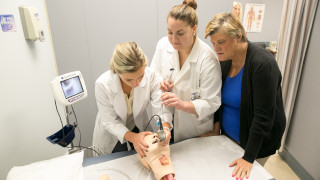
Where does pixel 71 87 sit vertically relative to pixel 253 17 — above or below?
below

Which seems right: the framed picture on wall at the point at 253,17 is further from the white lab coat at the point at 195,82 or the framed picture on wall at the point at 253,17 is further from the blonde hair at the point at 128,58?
the blonde hair at the point at 128,58

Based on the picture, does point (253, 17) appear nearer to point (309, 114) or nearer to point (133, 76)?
point (309, 114)

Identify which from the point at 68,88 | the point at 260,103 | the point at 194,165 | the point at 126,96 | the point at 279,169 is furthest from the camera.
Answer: the point at 279,169

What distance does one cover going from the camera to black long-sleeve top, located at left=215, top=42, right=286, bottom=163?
0.98 metres

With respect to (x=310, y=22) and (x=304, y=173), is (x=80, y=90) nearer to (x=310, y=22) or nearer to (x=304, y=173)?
(x=310, y=22)

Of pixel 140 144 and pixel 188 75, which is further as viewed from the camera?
pixel 188 75

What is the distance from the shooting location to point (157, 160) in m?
1.06

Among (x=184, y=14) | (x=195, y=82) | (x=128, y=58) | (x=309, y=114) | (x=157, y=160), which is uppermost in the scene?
→ (x=184, y=14)

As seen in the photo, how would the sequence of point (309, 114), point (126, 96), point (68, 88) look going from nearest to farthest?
point (68, 88)
point (126, 96)
point (309, 114)

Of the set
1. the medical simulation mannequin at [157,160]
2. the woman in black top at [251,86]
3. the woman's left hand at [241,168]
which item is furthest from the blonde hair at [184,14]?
the woman's left hand at [241,168]

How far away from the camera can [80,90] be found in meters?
1.33

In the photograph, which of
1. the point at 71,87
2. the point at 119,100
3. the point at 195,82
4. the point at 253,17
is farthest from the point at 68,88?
the point at 253,17

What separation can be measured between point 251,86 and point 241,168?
0.45 meters

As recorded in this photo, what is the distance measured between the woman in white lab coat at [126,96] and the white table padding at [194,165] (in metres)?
0.12
